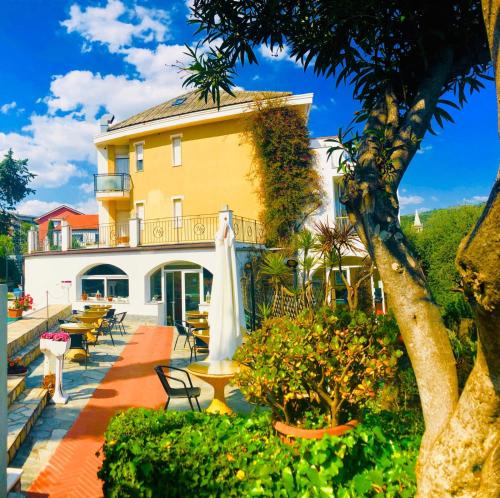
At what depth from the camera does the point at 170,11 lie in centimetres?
694

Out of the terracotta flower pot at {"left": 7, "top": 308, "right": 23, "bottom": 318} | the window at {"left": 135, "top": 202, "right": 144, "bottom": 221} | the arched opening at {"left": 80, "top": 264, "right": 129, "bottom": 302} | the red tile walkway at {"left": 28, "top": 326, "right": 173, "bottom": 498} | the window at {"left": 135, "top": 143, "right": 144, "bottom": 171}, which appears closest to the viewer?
the red tile walkway at {"left": 28, "top": 326, "right": 173, "bottom": 498}

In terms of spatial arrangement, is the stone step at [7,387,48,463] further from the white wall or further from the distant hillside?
the distant hillside

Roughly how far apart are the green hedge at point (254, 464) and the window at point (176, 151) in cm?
1912

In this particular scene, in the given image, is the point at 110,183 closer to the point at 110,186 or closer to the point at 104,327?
the point at 110,186

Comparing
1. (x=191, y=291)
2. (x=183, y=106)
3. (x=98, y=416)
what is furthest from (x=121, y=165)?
(x=98, y=416)

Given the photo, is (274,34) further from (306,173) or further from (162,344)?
(306,173)

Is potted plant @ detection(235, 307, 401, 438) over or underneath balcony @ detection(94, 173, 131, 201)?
underneath

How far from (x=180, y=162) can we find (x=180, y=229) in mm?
4354

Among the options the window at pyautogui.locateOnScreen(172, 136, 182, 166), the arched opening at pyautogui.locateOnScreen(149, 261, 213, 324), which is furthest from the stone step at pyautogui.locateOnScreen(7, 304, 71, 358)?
the window at pyautogui.locateOnScreen(172, 136, 182, 166)

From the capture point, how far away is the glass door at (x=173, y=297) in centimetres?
1741

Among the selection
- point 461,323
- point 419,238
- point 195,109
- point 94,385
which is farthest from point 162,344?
point 195,109

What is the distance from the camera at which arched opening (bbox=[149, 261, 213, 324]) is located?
1703 cm

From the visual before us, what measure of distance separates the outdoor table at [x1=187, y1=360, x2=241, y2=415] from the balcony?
1794cm

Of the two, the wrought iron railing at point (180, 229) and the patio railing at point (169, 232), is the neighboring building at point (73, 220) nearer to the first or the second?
the patio railing at point (169, 232)
